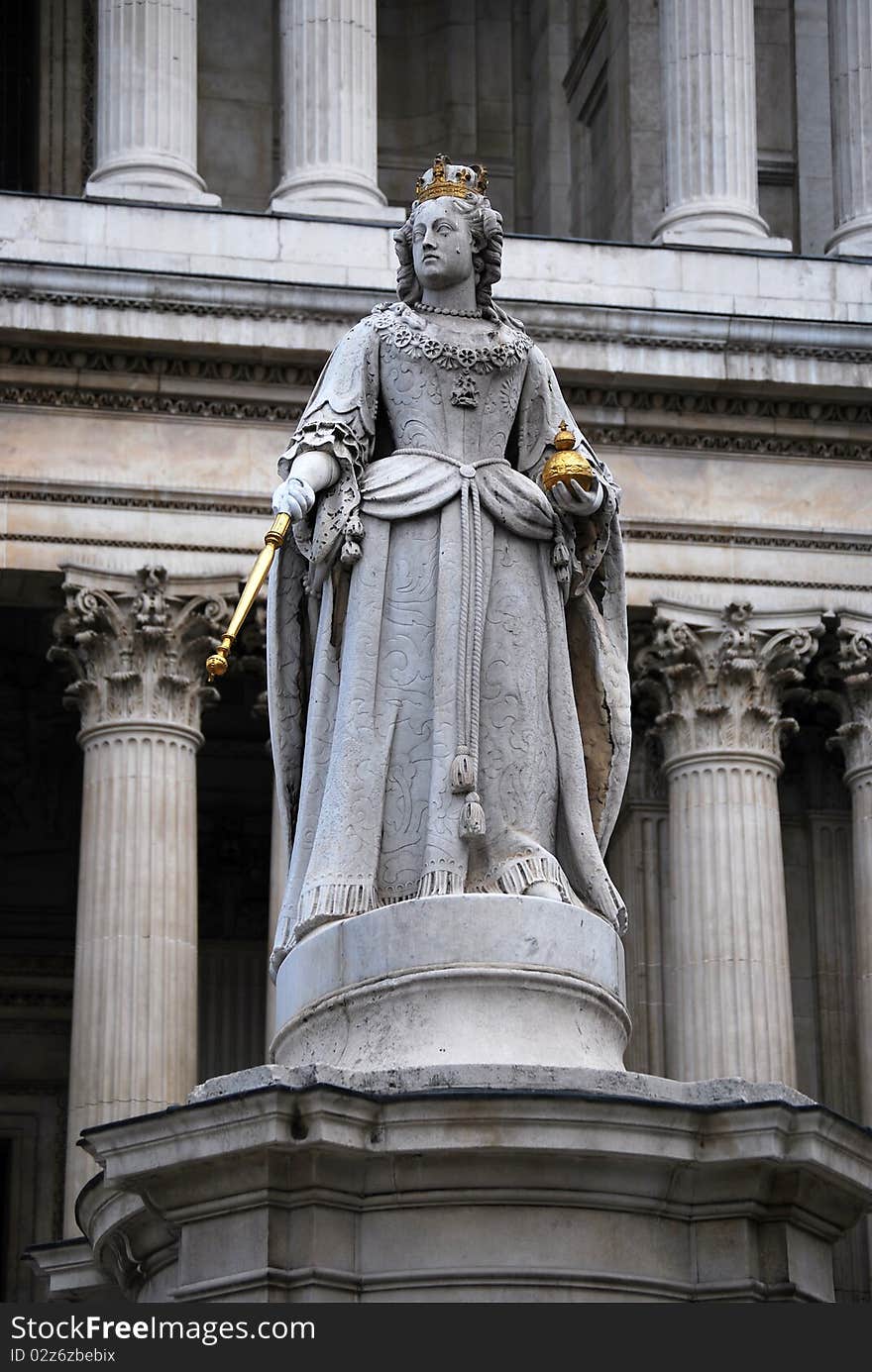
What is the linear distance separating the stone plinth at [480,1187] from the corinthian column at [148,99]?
2566 cm

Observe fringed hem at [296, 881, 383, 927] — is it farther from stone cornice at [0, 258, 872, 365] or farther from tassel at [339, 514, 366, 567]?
stone cornice at [0, 258, 872, 365]

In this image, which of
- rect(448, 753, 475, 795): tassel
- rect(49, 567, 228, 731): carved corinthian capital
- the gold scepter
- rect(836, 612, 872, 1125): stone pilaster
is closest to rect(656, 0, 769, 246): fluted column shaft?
rect(836, 612, 872, 1125): stone pilaster

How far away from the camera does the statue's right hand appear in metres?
17.3

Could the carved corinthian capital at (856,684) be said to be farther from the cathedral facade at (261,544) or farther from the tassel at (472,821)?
the tassel at (472,821)

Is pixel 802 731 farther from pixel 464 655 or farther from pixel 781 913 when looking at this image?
pixel 464 655

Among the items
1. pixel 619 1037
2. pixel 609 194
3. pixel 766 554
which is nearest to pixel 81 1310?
pixel 619 1037

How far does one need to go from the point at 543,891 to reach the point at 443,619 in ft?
4.44

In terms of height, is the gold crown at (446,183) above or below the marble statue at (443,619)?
above

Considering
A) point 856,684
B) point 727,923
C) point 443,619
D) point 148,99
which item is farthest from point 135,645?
point 443,619

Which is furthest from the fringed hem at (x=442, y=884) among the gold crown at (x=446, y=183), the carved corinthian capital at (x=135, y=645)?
the carved corinthian capital at (x=135, y=645)

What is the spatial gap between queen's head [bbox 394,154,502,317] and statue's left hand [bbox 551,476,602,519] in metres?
1.12

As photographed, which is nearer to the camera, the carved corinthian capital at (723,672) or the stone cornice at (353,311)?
the stone cornice at (353,311)

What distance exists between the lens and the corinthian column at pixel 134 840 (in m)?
36.4

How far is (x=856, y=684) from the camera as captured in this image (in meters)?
39.7
